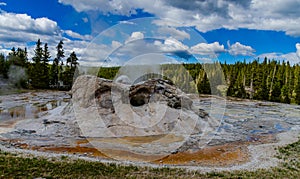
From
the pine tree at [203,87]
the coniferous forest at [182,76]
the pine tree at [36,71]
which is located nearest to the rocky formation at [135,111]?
the coniferous forest at [182,76]

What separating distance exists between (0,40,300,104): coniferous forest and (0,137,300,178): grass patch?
4191cm

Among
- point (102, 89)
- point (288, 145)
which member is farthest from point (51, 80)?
point (288, 145)

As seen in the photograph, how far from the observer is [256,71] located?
7606 centimetres

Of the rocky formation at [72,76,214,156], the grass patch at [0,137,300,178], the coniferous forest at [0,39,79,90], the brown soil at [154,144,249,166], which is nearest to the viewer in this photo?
the grass patch at [0,137,300,178]

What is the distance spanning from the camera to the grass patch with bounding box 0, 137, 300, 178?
9641 millimetres

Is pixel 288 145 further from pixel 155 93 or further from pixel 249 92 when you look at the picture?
pixel 249 92

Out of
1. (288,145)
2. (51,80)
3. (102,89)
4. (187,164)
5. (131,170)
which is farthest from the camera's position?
(51,80)

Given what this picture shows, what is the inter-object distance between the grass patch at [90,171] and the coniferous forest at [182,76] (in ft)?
137

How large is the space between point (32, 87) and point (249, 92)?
57.2 metres

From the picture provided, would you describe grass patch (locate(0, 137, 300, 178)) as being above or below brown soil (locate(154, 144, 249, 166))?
above

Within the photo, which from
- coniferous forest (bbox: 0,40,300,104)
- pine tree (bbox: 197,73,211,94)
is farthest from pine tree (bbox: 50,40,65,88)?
pine tree (bbox: 197,73,211,94)

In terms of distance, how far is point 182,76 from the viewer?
189 feet

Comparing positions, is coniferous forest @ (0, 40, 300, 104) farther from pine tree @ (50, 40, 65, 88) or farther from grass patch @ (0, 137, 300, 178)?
grass patch @ (0, 137, 300, 178)

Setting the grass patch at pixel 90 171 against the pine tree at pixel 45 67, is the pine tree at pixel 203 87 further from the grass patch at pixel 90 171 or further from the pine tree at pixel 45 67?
the grass patch at pixel 90 171
